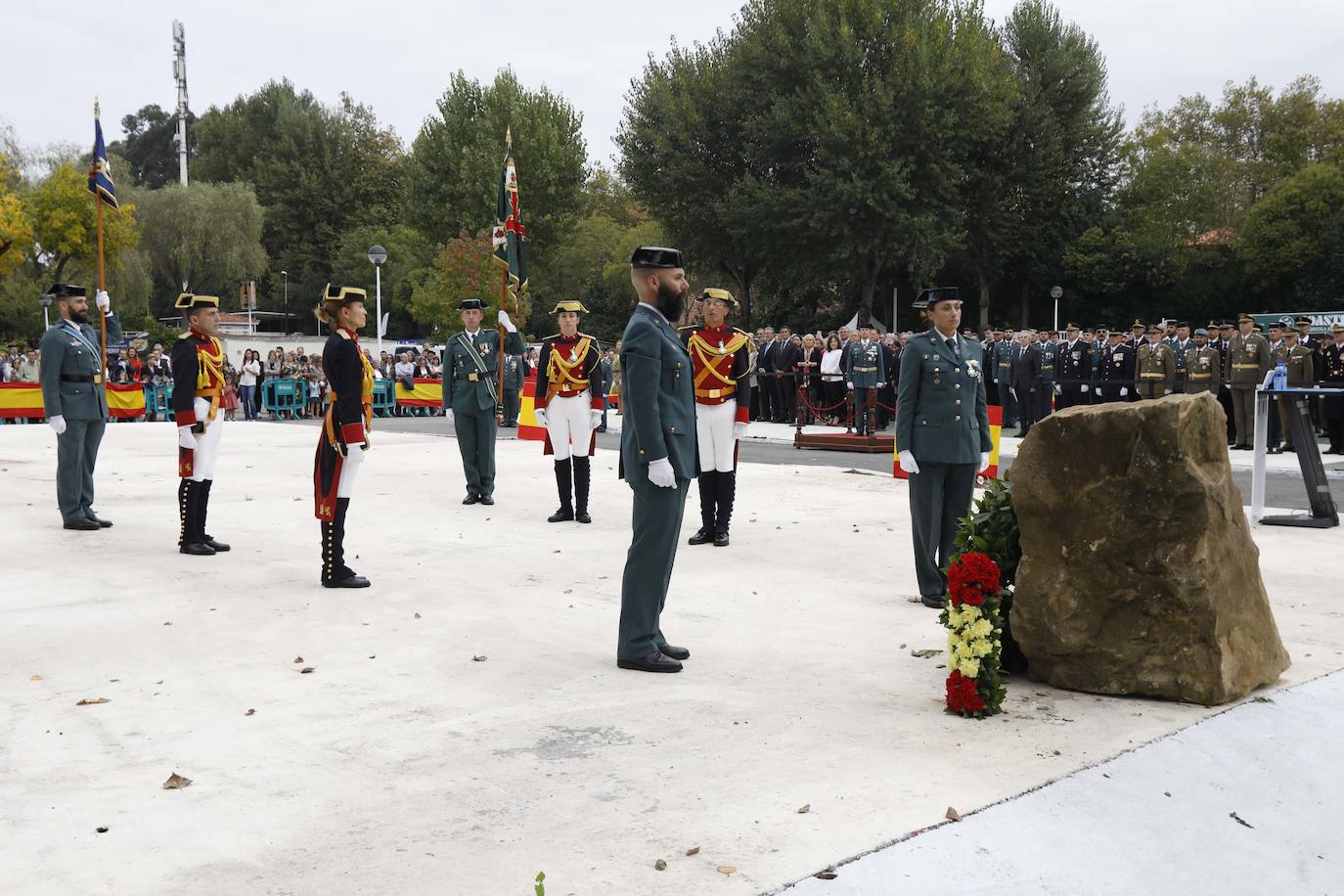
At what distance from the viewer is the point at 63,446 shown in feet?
34.7

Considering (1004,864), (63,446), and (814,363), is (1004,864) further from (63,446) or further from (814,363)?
(814,363)

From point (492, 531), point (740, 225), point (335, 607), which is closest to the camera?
point (335, 607)

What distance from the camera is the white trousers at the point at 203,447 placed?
9.27 metres

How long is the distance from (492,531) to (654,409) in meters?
4.99

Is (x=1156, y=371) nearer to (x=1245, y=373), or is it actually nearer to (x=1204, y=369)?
(x=1204, y=369)

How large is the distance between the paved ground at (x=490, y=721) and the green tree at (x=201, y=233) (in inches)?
2132

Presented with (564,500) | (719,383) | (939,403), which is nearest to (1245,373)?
(719,383)

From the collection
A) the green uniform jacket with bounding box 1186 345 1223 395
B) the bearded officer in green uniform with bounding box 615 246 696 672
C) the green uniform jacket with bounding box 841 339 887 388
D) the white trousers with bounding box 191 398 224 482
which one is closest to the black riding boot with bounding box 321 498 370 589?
the white trousers with bounding box 191 398 224 482

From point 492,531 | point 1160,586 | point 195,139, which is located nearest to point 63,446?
point 492,531

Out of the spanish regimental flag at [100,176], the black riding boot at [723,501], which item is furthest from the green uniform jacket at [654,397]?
the spanish regimental flag at [100,176]

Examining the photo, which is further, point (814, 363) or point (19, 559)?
point (814, 363)

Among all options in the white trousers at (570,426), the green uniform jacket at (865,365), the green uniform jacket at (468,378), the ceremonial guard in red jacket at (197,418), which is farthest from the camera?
the green uniform jacket at (865,365)

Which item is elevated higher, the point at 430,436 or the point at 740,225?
the point at 740,225

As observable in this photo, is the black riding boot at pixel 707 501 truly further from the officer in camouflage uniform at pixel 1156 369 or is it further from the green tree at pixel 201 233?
the green tree at pixel 201 233
